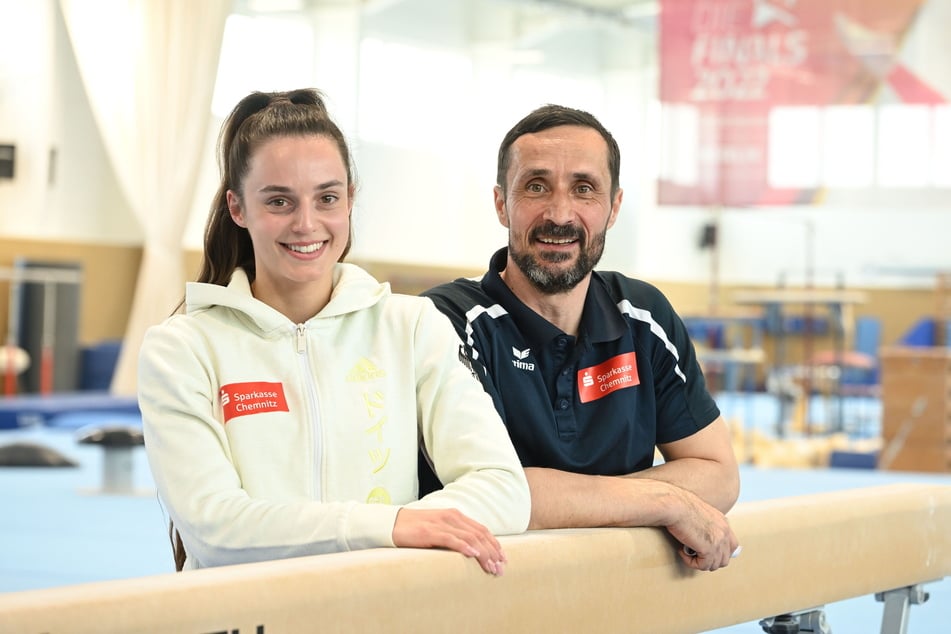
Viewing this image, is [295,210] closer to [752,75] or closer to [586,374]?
[586,374]

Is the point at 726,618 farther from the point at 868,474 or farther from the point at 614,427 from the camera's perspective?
the point at 868,474

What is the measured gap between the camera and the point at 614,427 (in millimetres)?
2139

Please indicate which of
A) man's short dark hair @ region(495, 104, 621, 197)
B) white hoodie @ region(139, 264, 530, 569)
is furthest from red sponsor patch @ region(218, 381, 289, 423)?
man's short dark hair @ region(495, 104, 621, 197)

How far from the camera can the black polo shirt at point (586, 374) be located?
6.84 feet

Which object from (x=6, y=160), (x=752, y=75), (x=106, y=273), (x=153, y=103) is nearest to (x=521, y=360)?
(x=752, y=75)

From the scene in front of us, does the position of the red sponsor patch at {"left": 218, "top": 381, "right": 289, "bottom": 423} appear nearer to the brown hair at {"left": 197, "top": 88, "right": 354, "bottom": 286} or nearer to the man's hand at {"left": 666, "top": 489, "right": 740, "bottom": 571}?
the brown hair at {"left": 197, "top": 88, "right": 354, "bottom": 286}

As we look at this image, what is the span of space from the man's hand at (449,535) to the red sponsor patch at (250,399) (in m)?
0.25

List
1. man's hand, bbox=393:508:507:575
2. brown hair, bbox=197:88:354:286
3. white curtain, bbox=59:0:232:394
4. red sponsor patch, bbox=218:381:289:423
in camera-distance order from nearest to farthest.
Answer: man's hand, bbox=393:508:507:575 < red sponsor patch, bbox=218:381:289:423 < brown hair, bbox=197:88:354:286 < white curtain, bbox=59:0:232:394

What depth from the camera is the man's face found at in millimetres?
2154

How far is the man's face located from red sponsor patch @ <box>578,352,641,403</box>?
15 cm

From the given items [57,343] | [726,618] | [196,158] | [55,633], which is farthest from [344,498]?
[57,343]

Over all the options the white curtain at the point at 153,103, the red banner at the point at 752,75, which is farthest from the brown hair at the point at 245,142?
the white curtain at the point at 153,103

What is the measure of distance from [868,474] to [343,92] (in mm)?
5779

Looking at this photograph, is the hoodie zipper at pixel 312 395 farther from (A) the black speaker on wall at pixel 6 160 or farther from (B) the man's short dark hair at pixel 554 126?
(A) the black speaker on wall at pixel 6 160
